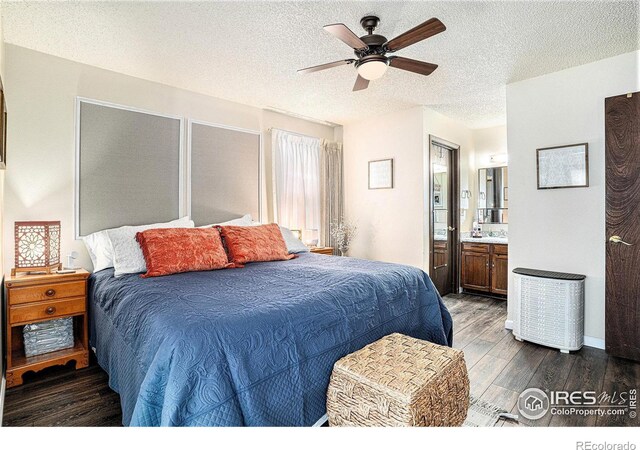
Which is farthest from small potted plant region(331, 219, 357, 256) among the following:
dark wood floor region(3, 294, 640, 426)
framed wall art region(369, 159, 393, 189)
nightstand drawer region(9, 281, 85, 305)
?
nightstand drawer region(9, 281, 85, 305)

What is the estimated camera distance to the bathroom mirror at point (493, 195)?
16.2 ft

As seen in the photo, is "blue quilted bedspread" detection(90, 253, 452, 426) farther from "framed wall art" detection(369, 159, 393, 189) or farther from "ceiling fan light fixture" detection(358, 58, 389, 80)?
"framed wall art" detection(369, 159, 393, 189)

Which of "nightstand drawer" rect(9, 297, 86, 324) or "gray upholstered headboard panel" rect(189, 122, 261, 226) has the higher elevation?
"gray upholstered headboard panel" rect(189, 122, 261, 226)

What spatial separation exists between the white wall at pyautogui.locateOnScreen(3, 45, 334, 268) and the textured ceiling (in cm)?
13

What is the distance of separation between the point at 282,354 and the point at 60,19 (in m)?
2.63

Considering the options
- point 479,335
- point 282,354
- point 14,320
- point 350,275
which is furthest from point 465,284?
point 14,320

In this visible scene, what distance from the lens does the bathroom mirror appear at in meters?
4.95

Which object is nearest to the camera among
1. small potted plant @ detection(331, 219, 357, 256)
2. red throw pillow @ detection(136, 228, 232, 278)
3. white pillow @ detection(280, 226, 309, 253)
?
red throw pillow @ detection(136, 228, 232, 278)

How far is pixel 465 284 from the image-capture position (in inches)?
190

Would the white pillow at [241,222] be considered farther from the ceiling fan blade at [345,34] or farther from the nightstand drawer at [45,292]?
the ceiling fan blade at [345,34]

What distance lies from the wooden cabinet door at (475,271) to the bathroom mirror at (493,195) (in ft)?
2.56

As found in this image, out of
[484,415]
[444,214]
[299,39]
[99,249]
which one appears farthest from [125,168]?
[444,214]

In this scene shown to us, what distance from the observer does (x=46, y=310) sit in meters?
2.40

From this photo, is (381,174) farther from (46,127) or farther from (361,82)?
(46,127)
